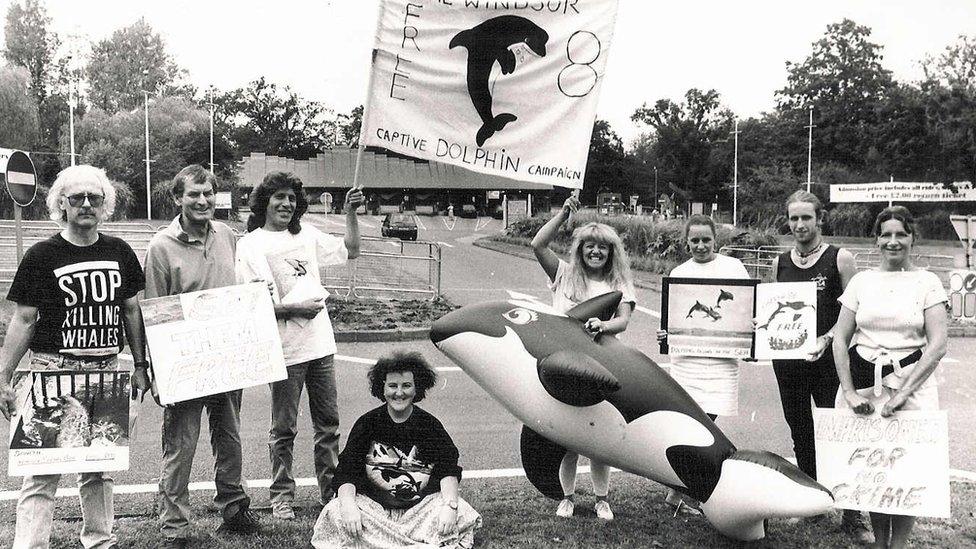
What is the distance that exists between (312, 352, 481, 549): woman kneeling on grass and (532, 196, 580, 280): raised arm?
3.50ft

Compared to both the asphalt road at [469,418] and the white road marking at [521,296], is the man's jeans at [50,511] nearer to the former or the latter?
the asphalt road at [469,418]

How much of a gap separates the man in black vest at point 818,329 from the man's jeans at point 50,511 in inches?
160

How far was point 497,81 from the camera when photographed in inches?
215

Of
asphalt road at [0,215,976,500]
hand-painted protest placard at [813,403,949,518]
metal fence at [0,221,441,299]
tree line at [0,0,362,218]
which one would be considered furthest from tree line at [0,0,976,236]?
hand-painted protest placard at [813,403,949,518]

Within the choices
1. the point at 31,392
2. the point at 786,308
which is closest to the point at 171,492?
the point at 31,392

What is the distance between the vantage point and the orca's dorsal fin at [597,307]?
4.65 metres

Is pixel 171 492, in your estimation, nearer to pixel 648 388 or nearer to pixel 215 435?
pixel 215 435

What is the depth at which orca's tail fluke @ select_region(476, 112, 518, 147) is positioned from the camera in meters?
5.42

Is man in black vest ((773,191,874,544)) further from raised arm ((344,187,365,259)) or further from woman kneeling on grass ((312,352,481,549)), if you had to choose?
raised arm ((344,187,365,259))

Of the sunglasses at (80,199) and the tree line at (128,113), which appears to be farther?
the tree line at (128,113)

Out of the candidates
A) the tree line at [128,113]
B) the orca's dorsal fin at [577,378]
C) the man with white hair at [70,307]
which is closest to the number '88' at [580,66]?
the orca's dorsal fin at [577,378]

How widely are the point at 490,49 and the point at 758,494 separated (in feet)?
10.9

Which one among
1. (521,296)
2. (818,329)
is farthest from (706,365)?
Result: (521,296)

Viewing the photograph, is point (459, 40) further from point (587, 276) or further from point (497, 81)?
point (587, 276)
